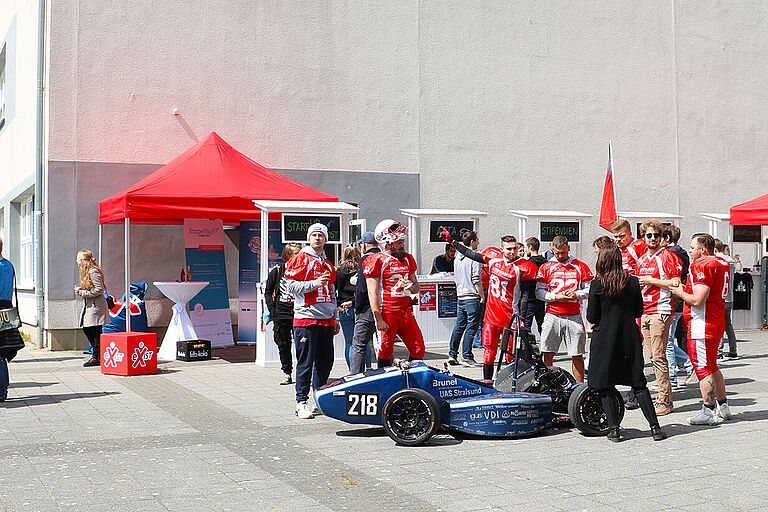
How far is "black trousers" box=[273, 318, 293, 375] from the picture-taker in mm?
10672

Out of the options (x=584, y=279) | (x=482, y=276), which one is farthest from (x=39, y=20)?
(x=584, y=279)

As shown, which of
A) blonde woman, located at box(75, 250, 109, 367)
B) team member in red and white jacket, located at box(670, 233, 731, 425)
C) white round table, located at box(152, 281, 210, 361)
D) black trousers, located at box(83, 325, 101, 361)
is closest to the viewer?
team member in red and white jacket, located at box(670, 233, 731, 425)

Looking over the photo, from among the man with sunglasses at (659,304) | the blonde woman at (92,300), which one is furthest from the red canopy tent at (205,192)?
the man with sunglasses at (659,304)

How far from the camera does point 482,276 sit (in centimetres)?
1300

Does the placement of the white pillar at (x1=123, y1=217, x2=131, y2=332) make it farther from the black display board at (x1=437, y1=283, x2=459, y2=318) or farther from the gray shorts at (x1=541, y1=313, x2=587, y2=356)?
the gray shorts at (x1=541, y1=313, x2=587, y2=356)

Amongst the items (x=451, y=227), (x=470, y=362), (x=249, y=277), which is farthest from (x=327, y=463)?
(x=451, y=227)

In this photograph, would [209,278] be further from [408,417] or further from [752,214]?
[752,214]

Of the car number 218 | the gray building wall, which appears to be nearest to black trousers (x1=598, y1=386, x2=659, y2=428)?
the car number 218

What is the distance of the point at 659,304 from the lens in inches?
339

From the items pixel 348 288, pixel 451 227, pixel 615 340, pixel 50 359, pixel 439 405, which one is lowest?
pixel 50 359

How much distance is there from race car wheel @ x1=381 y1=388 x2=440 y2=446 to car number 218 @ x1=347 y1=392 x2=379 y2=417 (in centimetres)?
16

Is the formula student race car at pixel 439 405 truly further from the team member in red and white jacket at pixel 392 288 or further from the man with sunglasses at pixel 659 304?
the man with sunglasses at pixel 659 304

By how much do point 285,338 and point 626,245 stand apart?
4156 millimetres

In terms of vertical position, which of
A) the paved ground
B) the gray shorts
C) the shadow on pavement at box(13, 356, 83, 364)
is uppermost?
the gray shorts
